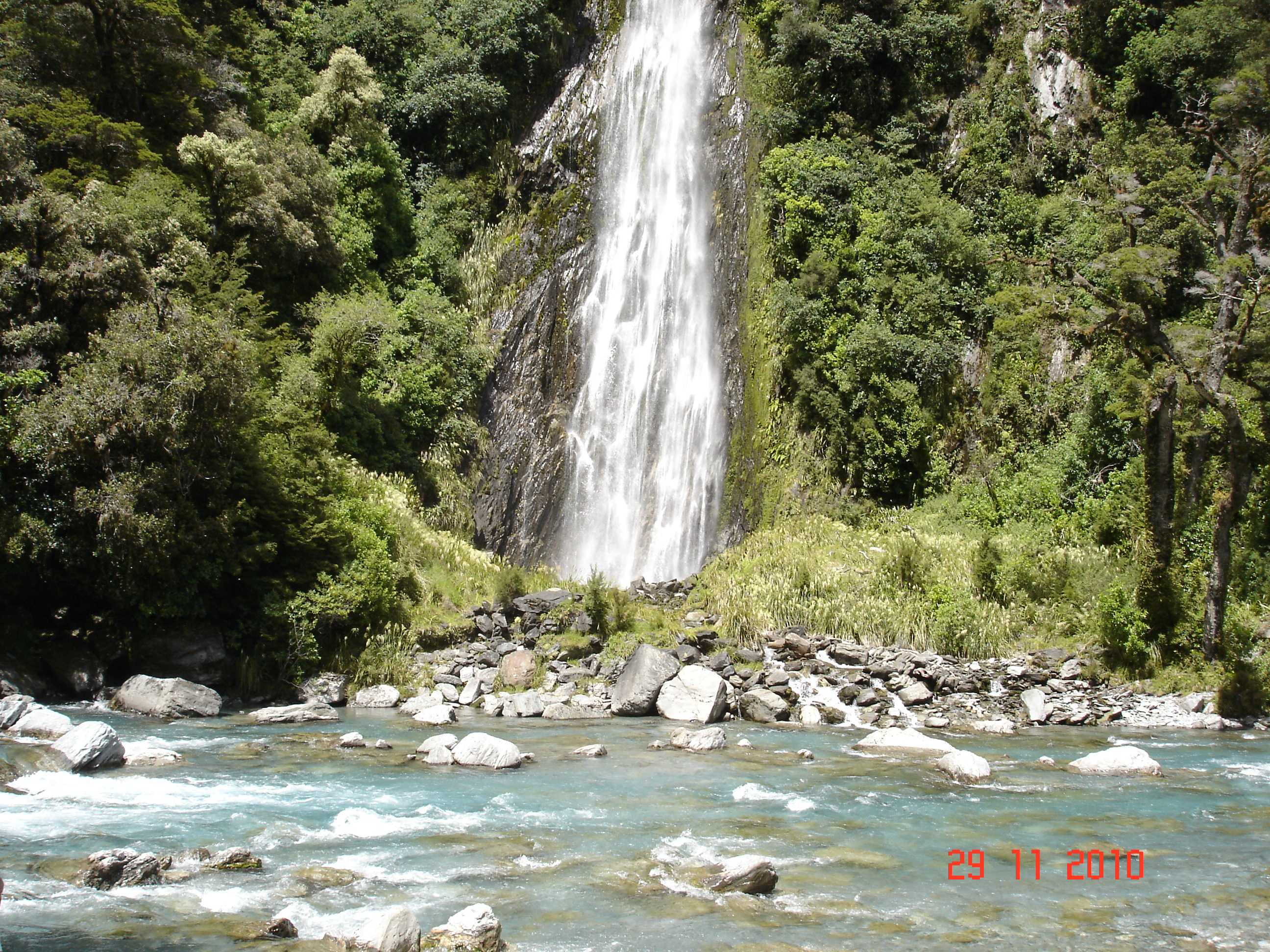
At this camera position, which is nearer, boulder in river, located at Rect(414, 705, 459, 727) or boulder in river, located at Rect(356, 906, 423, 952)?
boulder in river, located at Rect(356, 906, 423, 952)

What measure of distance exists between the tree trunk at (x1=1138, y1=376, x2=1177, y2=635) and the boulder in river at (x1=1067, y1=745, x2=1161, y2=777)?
5125 millimetres

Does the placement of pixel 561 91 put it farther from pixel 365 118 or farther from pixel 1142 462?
pixel 1142 462

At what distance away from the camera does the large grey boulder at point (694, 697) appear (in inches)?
582

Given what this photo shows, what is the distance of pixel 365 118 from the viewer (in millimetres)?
28766

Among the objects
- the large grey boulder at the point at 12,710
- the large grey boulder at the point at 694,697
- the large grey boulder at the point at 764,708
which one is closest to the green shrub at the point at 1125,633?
the large grey boulder at the point at 764,708

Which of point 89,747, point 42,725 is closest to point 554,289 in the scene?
point 42,725

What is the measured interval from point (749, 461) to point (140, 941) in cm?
1939

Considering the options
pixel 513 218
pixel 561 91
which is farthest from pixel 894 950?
pixel 561 91

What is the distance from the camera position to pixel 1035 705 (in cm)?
1482

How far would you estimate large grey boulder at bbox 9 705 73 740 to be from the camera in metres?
11.4

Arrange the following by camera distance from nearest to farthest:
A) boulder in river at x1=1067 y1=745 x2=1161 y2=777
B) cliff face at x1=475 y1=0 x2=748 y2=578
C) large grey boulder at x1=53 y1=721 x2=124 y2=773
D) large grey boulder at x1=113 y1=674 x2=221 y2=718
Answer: large grey boulder at x1=53 y1=721 x2=124 y2=773 → boulder in river at x1=1067 y1=745 x2=1161 y2=777 → large grey boulder at x1=113 y1=674 x2=221 y2=718 → cliff face at x1=475 y1=0 x2=748 y2=578

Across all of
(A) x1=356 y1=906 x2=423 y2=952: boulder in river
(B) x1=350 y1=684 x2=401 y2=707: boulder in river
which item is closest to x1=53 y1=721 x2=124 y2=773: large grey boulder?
(B) x1=350 y1=684 x2=401 y2=707: boulder in river
